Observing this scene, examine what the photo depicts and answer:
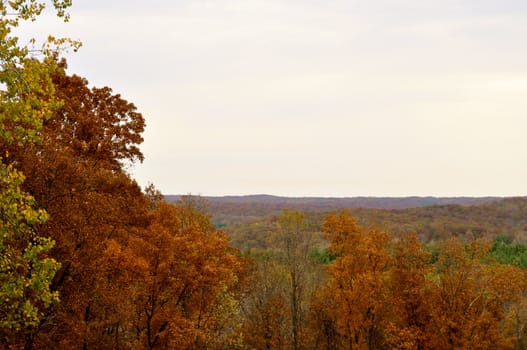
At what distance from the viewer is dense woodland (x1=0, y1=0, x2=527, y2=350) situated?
1222 centimetres

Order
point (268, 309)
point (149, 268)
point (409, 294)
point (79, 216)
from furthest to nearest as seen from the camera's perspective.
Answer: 1. point (268, 309)
2. point (409, 294)
3. point (149, 268)
4. point (79, 216)

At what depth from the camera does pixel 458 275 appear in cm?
4084

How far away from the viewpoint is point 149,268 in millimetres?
26750

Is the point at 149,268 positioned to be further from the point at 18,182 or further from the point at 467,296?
the point at 467,296

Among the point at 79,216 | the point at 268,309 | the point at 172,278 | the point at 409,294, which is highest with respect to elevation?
the point at 79,216

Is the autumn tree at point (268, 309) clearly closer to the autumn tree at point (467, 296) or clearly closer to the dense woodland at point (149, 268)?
the dense woodland at point (149, 268)

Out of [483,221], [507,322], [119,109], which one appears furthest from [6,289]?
[483,221]

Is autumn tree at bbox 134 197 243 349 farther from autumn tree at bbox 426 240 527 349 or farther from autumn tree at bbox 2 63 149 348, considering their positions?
autumn tree at bbox 426 240 527 349

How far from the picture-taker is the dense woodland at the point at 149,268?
1222cm

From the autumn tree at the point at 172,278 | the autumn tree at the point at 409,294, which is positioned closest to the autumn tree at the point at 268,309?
the autumn tree at the point at 409,294

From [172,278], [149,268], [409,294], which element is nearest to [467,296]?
[409,294]

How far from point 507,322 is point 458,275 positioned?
25.5ft

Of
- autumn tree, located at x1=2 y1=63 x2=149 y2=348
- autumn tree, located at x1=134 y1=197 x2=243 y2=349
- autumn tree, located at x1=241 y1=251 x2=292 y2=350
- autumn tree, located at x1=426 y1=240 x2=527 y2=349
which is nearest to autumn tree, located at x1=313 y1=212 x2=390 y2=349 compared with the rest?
autumn tree, located at x1=426 y1=240 x2=527 y2=349

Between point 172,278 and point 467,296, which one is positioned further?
point 467,296
